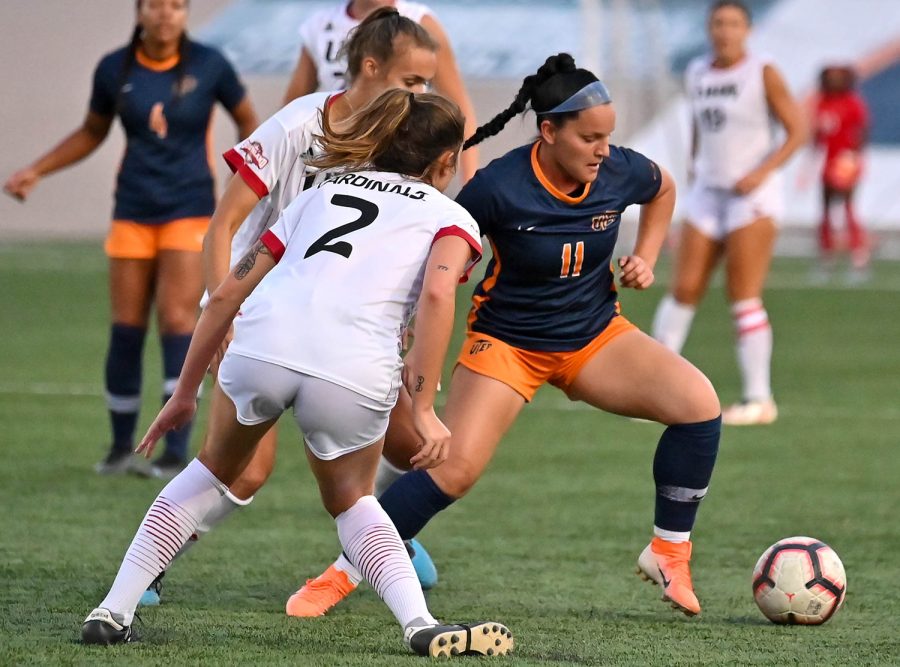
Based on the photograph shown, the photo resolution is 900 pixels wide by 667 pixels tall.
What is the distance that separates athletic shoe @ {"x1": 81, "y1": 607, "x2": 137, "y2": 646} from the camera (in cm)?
429

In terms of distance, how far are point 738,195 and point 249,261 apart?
571cm

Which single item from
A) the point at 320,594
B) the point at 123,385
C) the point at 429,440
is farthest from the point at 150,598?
the point at 123,385

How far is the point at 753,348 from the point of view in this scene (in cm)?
967

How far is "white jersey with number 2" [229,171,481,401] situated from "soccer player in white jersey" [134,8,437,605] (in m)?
0.62

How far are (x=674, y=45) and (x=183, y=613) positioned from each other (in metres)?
20.9

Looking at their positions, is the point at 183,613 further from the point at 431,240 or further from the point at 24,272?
the point at 24,272

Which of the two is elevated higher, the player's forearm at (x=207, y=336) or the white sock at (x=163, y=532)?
the player's forearm at (x=207, y=336)

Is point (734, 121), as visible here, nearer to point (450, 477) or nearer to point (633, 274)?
point (633, 274)

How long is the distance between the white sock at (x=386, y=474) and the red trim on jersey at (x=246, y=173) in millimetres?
1048

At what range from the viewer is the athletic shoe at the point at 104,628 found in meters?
4.29

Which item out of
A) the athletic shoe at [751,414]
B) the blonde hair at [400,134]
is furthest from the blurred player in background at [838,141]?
the blonde hair at [400,134]

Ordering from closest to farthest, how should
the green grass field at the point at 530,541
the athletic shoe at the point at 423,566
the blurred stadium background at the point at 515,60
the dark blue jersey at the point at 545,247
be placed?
the green grass field at the point at 530,541
the dark blue jersey at the point at 545,247
the athletic shoe at the point at 423,566
the blurred stadium background at the point at 515,60

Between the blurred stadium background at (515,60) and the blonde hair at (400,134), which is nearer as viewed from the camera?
the blonde hair at (400,134)

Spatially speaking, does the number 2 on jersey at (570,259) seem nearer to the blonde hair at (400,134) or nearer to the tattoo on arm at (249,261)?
the blonde hair at (400,134)
